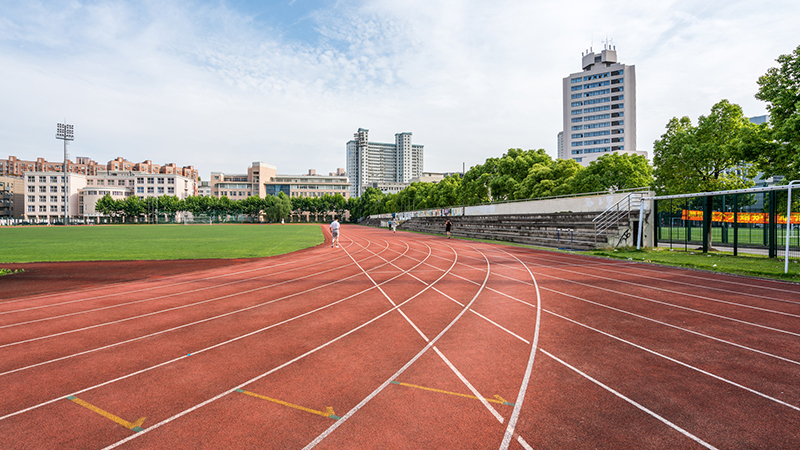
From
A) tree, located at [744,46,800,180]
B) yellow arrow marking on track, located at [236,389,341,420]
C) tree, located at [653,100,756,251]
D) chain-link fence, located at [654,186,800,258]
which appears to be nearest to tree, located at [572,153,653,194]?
tree, located at [653,100,756,251]

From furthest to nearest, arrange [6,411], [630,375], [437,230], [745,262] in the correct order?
[437,230]
[745,262]
[630,375]
[6,411]

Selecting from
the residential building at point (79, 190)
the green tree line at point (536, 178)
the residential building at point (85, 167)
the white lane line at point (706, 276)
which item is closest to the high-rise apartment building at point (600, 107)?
the green tree line at point (536, 178)

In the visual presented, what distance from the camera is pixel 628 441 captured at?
3172 millimetres

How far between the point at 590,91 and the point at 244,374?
107 m

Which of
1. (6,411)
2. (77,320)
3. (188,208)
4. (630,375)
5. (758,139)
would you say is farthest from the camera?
(188,208)

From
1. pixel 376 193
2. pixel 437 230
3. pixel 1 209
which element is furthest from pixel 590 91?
pixel 1 209

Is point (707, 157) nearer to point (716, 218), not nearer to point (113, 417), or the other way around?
point (716, 218)

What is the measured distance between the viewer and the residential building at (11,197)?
4196 inches

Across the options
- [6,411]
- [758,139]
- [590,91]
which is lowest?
[6,411]

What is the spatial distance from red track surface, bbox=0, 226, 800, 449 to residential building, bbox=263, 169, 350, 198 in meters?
126

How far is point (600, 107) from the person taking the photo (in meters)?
89.6

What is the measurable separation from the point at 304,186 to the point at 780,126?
132 meters

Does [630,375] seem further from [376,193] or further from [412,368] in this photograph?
[376,193]

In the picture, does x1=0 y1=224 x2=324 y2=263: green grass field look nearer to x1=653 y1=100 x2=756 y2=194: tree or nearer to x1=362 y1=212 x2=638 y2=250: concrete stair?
x1=362 y1=212 x2=638 y2=250: concrete stair
